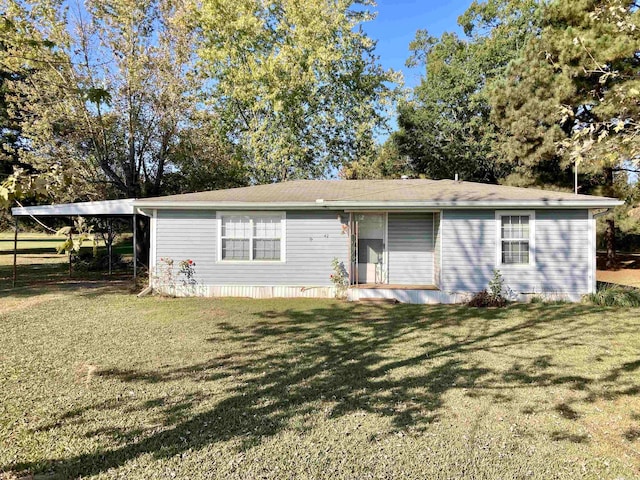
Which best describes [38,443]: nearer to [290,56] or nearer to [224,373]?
[224,373]

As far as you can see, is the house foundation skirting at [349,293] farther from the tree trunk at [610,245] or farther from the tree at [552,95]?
the tree trunk at [610,245]

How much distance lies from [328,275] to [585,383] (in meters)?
6.79

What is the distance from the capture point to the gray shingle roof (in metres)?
9.87

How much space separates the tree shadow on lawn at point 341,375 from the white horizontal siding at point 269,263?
8.40ft

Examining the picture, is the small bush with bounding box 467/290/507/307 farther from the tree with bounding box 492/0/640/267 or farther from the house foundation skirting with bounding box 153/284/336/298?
the tree with bounding box 492/0/640/267

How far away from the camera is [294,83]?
22.0 metres

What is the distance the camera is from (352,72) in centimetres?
2414

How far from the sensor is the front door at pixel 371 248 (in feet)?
36.6

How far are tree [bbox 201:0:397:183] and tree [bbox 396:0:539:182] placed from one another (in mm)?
2430

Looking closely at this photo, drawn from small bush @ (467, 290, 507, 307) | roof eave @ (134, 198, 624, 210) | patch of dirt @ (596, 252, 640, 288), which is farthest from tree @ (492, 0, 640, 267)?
small bush @ (467, 290, 507, 307)

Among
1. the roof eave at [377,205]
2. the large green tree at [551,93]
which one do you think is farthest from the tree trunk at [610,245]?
the roof eave at [377,205]

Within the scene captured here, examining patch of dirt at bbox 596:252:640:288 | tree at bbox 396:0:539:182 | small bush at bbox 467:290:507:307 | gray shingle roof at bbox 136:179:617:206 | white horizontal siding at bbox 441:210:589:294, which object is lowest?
small bush at bbox 467:290:507:307

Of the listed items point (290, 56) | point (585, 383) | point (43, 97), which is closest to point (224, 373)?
point (585, 383)

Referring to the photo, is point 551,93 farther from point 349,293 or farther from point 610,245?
point 349,293
